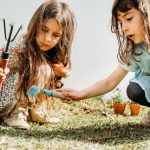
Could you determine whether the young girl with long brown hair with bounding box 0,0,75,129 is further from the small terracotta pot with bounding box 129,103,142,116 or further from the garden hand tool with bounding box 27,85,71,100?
the small terracotta pot with bounding box 129,103,142,116

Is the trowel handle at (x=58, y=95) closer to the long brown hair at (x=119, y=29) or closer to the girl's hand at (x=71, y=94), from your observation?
the girl's hand at (x=71, y=94)

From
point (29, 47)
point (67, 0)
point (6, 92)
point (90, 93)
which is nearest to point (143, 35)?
point (90, 93)

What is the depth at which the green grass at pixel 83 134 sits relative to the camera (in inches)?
86.3

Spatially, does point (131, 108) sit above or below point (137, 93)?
below

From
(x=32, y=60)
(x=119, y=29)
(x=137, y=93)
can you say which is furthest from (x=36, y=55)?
(x=137, y=93)

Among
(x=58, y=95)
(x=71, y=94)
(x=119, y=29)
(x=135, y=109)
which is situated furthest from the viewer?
(x=135, y=109)

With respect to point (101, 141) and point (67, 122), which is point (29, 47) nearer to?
point (67, 122)

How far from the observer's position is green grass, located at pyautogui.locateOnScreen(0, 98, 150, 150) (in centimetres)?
219

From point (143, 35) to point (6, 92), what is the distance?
98 cm

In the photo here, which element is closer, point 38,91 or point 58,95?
point 38,91

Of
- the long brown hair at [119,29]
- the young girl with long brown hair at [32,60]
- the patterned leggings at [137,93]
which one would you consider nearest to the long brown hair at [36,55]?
the young girl with long brown hair at [32,60]

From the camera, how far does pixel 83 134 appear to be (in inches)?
98.4

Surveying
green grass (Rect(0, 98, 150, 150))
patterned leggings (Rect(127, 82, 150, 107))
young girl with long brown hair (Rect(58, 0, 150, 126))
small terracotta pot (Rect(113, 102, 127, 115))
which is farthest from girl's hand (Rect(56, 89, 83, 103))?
small terracotta pot (Rect(113, 102, 127, 115))

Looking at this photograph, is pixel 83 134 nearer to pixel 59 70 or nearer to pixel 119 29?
pixel 59 70
